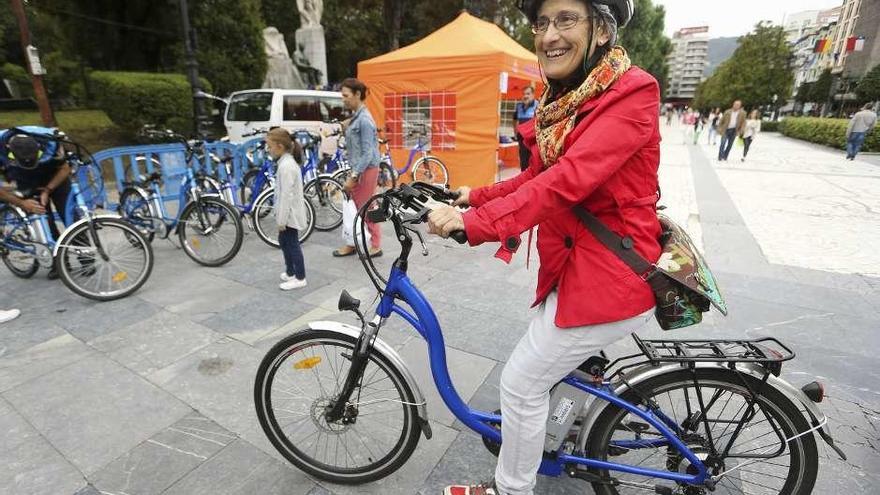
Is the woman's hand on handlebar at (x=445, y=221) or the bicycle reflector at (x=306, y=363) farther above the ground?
the woman's hand on handlebar at (x=445, y=221)

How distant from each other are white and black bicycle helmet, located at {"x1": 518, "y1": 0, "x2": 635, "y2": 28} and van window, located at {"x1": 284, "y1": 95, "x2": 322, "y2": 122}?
9.66 metres

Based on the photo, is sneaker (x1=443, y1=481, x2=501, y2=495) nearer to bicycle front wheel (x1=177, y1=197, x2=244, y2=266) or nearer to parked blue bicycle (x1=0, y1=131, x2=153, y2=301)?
parked blue bicycle (x1=0, y1=131, x2=153, y2=301)

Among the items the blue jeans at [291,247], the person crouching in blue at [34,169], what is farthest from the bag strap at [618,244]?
the person crouching in blue at [34,169]

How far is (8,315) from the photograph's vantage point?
3.71 metres

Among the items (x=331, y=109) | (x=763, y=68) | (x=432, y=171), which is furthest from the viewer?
(x=763, y=68)

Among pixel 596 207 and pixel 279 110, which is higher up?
pixel 279 110

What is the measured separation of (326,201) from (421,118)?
10.8ft

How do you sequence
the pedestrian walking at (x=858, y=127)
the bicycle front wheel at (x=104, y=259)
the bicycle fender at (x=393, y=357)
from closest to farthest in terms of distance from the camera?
the bicycle fender at (x=393, y=357)
the bicycle front wheel at (x=104, y=259)
the pedestrian walking at (x=858, y=127)

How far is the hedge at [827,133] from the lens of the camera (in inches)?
679

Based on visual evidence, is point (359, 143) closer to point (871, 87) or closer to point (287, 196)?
point (287, 196)

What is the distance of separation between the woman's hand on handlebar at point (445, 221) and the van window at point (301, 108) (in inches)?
386

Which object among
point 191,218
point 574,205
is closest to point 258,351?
point 191,218

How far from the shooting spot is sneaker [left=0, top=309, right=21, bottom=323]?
12.1 ft

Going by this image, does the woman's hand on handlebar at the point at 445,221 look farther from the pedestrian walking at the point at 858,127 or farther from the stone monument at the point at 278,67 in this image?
the pedestrian walking at the point at 858,127
